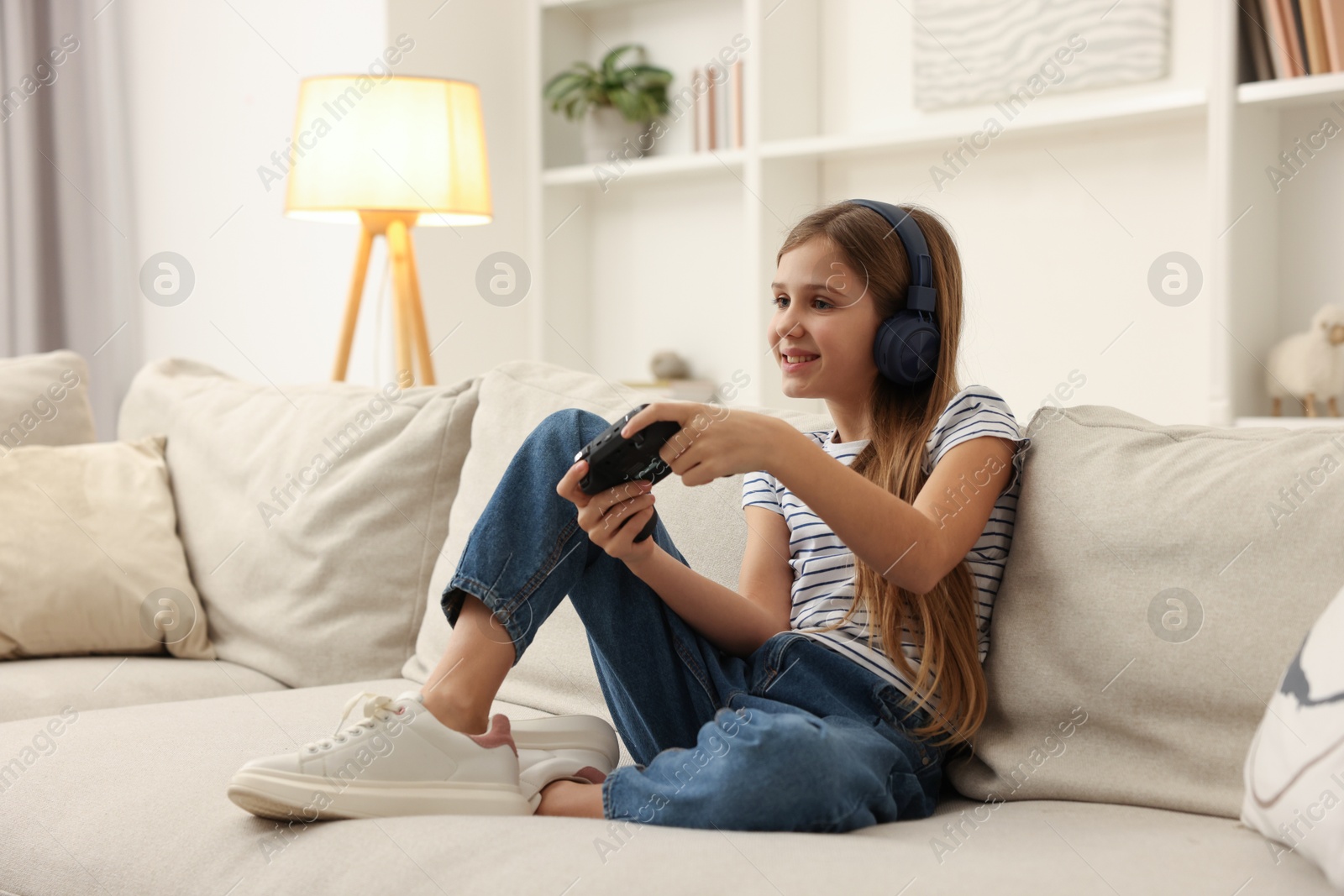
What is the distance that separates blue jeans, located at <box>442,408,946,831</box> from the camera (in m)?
1.00

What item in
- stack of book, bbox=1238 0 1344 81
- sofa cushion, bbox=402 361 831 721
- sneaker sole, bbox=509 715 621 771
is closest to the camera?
sneaker sole, bbox=509 715 621 771

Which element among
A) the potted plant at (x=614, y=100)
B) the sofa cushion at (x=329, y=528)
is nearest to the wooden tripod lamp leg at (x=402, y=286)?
the sofa cushion at (x=329, y=528)

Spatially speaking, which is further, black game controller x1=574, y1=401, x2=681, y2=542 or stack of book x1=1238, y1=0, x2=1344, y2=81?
stack of book x1=1238, y1=0, x2=1344, y2=81

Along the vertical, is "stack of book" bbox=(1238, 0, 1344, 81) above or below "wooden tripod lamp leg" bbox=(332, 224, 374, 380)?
above

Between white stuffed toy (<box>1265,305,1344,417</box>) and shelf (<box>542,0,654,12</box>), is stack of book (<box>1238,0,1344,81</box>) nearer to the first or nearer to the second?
white stuffed toy (<box>1265,305,1344,417</box>)

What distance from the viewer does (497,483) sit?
1461 millimetres

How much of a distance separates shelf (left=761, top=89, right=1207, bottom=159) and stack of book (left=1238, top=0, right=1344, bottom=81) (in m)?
0.13

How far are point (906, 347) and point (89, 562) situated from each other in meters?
1.21

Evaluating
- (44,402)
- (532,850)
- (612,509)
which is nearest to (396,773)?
(532,850)

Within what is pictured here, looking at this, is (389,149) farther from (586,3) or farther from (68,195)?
(68,195)

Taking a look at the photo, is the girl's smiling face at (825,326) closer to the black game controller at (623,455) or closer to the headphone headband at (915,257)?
the headphone headband at (915,257)

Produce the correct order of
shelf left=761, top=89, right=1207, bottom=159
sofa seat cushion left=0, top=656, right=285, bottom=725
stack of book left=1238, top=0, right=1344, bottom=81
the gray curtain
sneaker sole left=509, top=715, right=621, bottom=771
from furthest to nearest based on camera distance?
the gray curtain
shelf left=761, top=89, right=1207, bottom=159
stack of book left=1238, top=0, right=1344, bottom=81
sofa seat cushion left=0, top=656, right=285, bottom=725
sneaker sole left=509, top=715, right=621, bottom=771

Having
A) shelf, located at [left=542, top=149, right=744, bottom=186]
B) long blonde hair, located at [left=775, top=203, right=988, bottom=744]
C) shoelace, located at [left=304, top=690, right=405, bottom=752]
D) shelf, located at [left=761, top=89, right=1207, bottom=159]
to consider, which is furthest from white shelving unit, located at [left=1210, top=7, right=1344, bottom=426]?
shoelace, located at [left=304, top=690, right=405, bottom=752]

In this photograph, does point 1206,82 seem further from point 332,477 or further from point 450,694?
point 450,694
